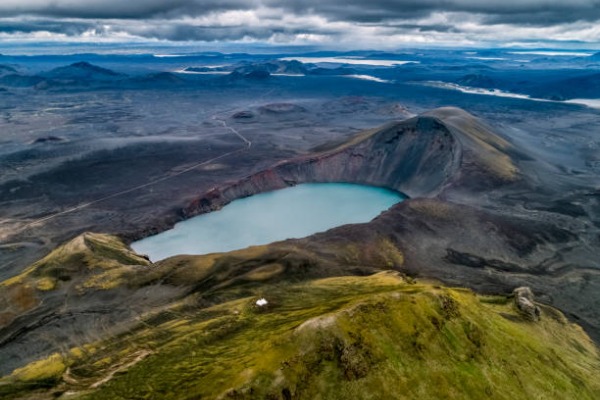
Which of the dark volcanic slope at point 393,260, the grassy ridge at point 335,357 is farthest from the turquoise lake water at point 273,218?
the grassy ridge at point 335,357

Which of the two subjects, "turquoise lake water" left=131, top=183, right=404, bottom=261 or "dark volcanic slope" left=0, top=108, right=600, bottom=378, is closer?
"dark volcanic slope" left=0, top=108, right=600, bottom=378

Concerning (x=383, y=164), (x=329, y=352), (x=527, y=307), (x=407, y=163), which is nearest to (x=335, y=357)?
(x=329, y=352)

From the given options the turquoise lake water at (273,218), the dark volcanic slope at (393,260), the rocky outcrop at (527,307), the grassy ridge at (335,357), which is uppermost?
the grassy ridge at (335,357)

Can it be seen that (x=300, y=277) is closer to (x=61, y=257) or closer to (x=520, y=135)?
(x=61, y=257)

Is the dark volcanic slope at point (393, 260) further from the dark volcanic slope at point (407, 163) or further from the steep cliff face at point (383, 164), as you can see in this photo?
the steep cliff face at point (383, 164)

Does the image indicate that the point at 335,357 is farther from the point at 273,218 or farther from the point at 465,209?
the point at 273,218

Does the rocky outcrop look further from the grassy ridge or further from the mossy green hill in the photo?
the grassy ridge

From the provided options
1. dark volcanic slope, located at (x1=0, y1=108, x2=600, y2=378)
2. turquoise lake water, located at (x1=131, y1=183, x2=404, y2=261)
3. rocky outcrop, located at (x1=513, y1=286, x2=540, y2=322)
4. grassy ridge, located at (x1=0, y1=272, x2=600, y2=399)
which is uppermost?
grassy ridge, located at (x1=0, y1=272, x2=600, y2=399)

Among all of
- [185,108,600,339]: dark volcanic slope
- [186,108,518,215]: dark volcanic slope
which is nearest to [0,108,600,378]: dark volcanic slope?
[185,108,600,339]: dark volcanic slope
